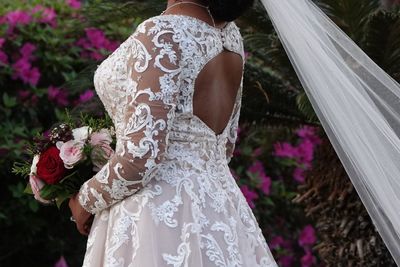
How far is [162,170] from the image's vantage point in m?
2.97

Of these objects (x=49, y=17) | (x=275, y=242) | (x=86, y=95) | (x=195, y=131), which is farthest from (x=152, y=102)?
(x=275, y=242)

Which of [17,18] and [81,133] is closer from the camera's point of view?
[81,133]

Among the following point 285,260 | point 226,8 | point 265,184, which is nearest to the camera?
point 226,8

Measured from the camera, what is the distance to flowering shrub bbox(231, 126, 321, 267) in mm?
6270

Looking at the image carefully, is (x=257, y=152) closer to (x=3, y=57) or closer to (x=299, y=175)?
(x=299, y=175)

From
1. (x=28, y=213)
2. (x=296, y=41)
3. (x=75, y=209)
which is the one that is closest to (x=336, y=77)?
(x=296, y=41)

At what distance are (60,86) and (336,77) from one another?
2.96 meters

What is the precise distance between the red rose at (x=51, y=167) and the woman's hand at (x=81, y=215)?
99 mm

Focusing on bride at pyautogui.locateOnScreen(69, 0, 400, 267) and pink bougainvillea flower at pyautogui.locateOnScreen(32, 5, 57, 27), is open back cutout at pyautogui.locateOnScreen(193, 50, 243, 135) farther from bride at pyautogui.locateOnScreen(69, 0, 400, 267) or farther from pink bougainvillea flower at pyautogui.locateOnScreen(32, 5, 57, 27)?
pink bougainvillea flower at pyautogui.locateOnScreen(32, 5, 57, 27)

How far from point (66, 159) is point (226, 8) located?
2.38ft

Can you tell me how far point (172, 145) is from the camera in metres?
2.99

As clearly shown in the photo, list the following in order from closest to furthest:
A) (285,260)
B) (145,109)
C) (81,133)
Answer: (145,109) < (81,133) < (285,260)

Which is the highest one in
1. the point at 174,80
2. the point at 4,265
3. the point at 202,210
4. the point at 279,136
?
the point at 174,80

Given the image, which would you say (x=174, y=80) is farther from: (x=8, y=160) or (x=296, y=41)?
(x=8, y=160)
